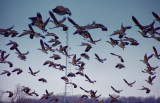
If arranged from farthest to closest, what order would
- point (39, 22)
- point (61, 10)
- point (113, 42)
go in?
1. point (113, 42)
2. point (39, 22)
3. point (61, 10)

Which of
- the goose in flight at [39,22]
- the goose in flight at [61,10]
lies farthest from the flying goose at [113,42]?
the goose in flight at [39,22]

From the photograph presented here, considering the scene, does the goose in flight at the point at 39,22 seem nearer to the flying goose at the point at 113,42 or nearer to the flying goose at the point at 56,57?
the flying goose at the point at 56,57

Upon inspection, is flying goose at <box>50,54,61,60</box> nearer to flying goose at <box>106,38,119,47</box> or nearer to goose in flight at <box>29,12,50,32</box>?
goose in flight at <box>29,12,50,32</box>

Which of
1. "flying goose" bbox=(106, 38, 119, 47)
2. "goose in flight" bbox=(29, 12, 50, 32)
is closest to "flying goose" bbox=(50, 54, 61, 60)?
"goose in flight" bbox=(29, 12, 50, 32)

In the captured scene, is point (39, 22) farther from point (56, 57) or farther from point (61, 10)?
point (56, 57)

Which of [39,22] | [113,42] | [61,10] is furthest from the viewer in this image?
[113,42]

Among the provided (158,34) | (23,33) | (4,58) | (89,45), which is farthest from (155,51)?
(4,58)

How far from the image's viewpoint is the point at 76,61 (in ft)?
25.6

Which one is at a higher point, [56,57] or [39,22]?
[39,22]

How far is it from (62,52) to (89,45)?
1692 millimetres

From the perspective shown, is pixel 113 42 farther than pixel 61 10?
Yes

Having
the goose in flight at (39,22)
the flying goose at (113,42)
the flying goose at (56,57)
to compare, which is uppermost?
the goose in flight at (39,22)

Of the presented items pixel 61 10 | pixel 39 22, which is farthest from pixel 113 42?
pixel 39 22

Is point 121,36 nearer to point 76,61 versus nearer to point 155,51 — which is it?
point 155,51
